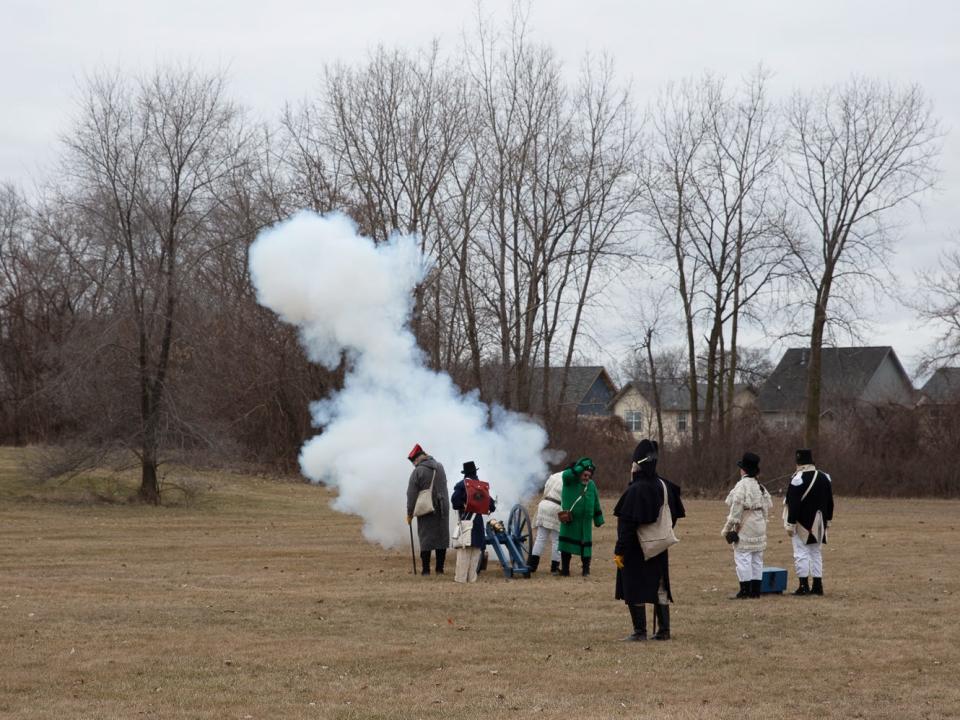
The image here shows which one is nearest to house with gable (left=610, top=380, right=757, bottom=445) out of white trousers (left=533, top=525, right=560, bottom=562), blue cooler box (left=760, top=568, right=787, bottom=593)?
white trousers (left=533, top=525, right=560, bottom=562)

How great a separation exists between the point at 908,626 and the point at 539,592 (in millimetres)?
4829

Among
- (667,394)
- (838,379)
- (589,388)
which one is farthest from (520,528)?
(667,394)

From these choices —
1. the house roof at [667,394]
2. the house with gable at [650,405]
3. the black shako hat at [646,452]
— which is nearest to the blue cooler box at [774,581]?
the black shako hat at [646,452]

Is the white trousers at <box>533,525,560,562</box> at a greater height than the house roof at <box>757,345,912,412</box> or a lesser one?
lesser

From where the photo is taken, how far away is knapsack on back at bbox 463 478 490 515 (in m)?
17.5

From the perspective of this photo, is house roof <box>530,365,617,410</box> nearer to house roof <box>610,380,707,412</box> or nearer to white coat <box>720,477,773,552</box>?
house roof <box>610,380,707,412</box>

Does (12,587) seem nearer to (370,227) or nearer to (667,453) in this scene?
(370,227)

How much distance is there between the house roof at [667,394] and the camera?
87875 millimetres

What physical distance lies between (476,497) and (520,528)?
84.8 inches

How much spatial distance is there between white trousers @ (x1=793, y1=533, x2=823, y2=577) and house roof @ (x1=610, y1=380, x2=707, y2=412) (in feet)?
222

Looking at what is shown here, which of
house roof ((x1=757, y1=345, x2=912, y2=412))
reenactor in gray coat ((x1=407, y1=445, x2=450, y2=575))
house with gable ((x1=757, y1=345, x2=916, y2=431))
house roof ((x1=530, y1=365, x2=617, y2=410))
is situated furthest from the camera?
house roof ((x1=530, y1=365, x2=617, y2=410))

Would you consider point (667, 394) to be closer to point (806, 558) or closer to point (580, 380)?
point (580, 380)

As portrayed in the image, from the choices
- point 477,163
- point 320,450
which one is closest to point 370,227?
point 477,163

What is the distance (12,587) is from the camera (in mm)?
16406
